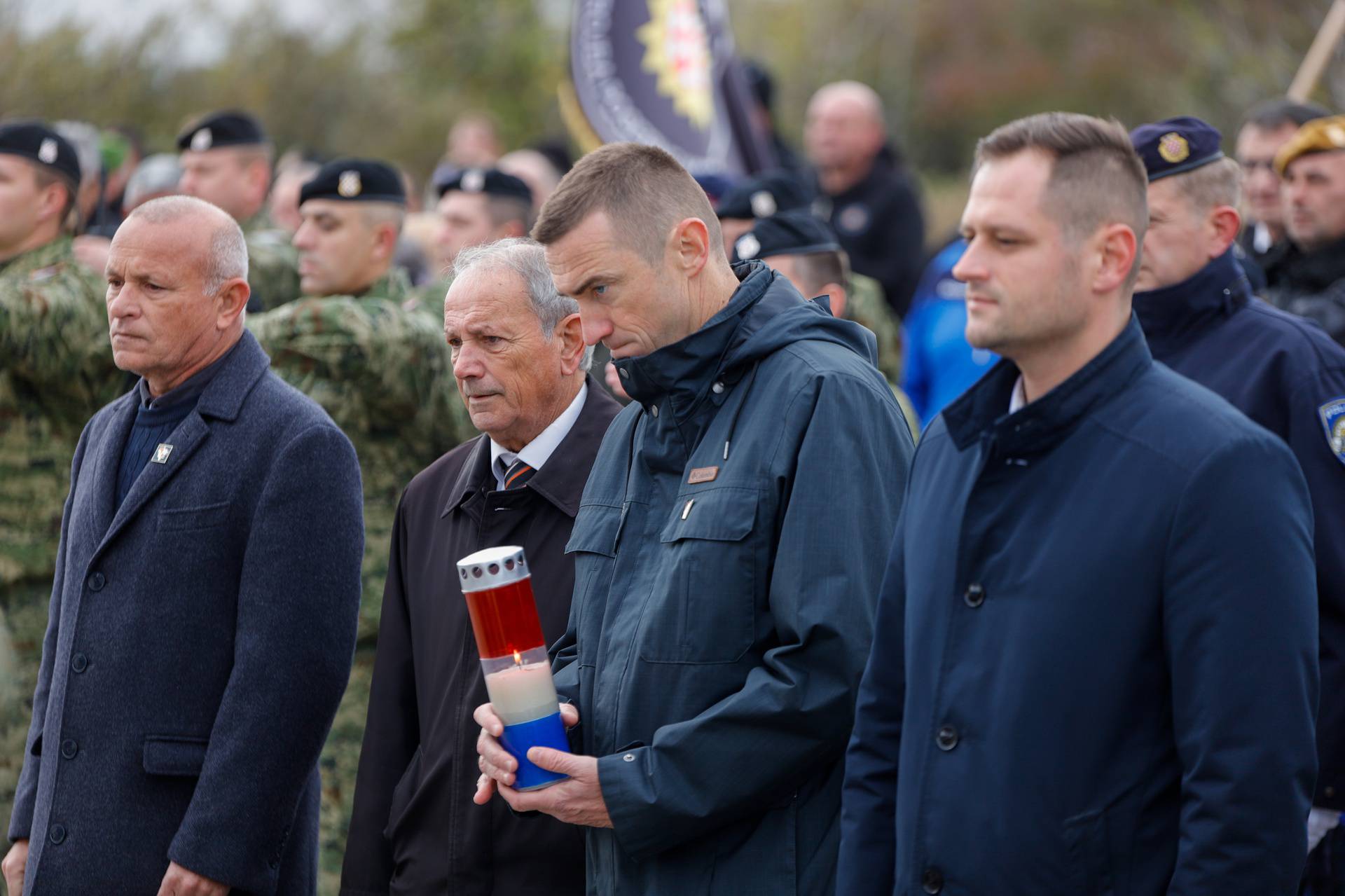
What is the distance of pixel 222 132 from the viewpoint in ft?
25.7

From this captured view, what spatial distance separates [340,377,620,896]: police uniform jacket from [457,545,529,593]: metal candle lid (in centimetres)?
75

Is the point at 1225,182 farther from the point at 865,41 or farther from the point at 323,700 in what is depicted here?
the point at 865,41

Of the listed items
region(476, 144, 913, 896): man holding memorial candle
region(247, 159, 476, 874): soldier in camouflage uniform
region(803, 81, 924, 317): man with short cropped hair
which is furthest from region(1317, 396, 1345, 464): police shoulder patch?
region(803, 81, 924, 317): man with short cropped hair

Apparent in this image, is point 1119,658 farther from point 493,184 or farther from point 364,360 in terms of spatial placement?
point 493,184

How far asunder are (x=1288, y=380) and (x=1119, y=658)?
1.79 metres

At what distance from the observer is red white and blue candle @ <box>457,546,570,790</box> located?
308 cm

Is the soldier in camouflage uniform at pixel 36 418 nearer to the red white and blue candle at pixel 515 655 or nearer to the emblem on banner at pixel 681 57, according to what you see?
the red white and blue candle at pixel 515 655

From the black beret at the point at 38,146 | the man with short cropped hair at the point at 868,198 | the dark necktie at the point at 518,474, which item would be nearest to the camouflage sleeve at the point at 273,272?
the black beret at the point at 38,146

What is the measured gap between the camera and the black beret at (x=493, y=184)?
740cm

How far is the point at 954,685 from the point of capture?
2619 mm

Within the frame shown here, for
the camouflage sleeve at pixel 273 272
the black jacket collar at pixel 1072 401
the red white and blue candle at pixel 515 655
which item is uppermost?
the camouflage sleeve at pixel 273 272

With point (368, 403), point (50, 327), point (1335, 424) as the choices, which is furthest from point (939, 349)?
point (50, 327)

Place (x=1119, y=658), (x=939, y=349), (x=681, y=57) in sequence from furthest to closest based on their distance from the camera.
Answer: (x=681, y=57)
(x=939, y=349)
(x=1119, y=658)

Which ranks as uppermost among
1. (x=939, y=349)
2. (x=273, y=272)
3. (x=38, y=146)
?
(x=38, y=146)
